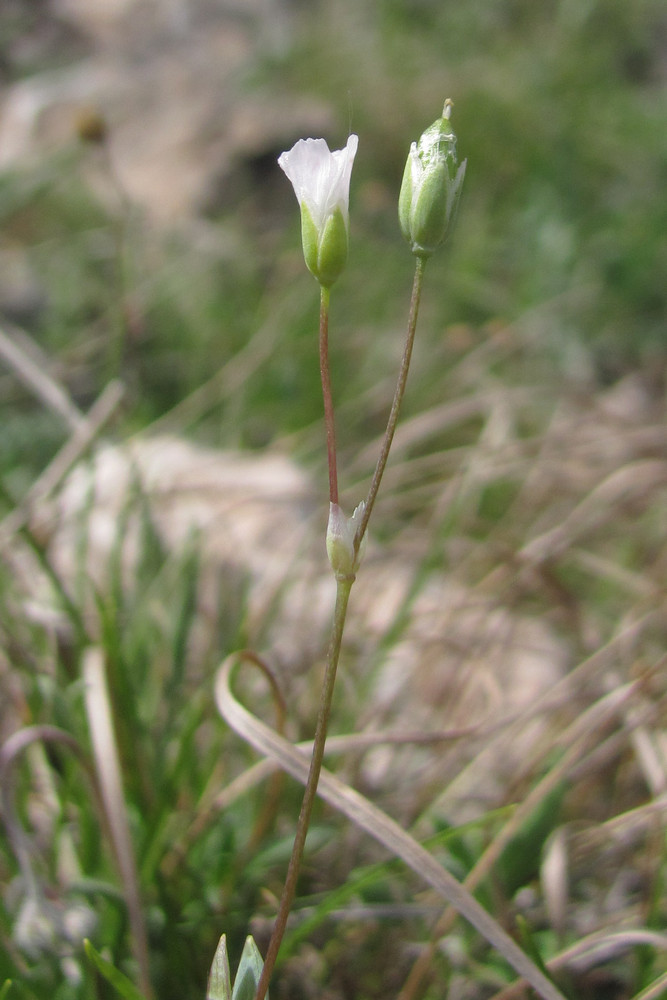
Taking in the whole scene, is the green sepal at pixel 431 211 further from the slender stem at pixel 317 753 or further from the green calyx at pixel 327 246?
the slender stem at pixel 317 753

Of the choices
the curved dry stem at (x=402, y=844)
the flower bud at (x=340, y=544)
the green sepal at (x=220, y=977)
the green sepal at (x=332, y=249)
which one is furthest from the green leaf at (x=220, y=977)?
the green sepal at (x=332, y=249)

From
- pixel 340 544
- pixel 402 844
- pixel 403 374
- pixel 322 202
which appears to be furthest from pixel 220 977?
pixel 322 202

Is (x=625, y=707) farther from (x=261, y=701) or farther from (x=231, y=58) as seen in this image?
(x=231, y=58)

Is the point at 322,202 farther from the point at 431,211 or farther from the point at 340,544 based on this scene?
the point at 340,544

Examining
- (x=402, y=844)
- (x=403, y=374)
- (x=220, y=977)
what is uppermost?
(x=403, y=374)

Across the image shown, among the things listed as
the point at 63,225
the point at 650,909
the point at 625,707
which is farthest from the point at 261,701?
the point at 63,225
